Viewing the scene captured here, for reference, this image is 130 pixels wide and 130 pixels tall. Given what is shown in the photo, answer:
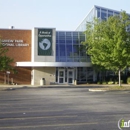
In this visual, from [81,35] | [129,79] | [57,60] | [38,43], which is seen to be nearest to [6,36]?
[38,43]

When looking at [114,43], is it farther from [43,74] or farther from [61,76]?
[61,76]

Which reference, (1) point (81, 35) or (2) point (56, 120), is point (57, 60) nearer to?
(1) point (81, 35)

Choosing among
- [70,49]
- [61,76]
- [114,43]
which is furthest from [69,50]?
[114,43]

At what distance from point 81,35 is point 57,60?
Result: 6.13 m

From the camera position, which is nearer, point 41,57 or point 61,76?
point 41,57

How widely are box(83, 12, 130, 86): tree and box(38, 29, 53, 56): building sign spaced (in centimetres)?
1237

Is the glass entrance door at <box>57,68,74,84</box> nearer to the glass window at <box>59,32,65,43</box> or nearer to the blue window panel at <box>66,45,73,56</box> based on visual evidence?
the blue window panel at <box>66,45,73,56</box>

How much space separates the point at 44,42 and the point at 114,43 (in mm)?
15633

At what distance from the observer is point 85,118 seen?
11.4 meters

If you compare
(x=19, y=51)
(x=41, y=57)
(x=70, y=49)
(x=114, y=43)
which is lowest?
(x=41, y=57)

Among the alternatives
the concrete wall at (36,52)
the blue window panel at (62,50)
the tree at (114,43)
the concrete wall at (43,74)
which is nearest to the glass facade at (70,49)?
the blue window panel at (62,50)

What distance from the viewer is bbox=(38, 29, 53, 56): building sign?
44031 millimetres

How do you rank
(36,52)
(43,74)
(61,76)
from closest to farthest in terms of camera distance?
(36,52) → (43,74) → (61,76)

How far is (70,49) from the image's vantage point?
4603 cm
